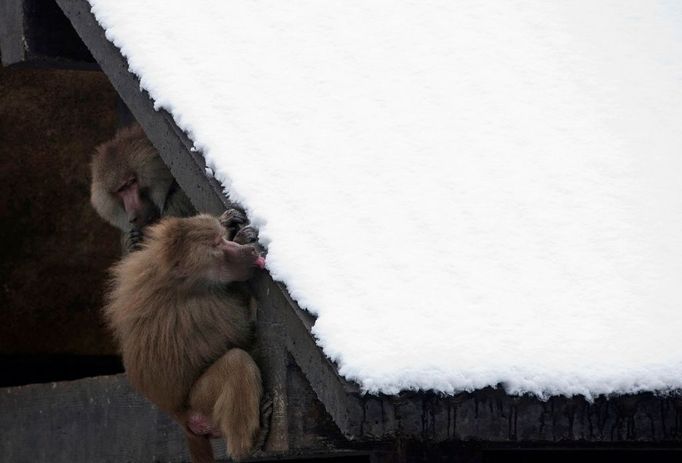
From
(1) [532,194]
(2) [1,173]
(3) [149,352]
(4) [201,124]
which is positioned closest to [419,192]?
(1) [532,194]

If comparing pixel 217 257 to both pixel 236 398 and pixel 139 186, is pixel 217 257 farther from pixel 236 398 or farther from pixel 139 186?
pixel 139 186

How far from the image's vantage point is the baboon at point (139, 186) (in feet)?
14.7

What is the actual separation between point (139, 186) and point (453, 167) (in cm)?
156

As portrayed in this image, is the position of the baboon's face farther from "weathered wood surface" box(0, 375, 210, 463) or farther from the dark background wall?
the dark background wall

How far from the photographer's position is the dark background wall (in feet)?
19.4

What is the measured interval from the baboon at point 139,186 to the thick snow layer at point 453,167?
2.55 feet

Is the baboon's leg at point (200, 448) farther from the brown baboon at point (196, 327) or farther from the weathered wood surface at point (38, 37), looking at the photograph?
the weathered wood surface at point (38, 37)

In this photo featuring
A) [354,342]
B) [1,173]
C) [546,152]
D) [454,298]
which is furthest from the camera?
[1,173]

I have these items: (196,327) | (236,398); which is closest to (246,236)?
(196,327)

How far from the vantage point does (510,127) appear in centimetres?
355

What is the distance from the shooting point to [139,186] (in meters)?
4.52

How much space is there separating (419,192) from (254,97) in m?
0.61

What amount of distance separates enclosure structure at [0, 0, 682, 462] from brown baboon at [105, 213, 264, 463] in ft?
0.23

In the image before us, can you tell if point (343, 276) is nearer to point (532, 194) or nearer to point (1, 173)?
point (532, 194)
